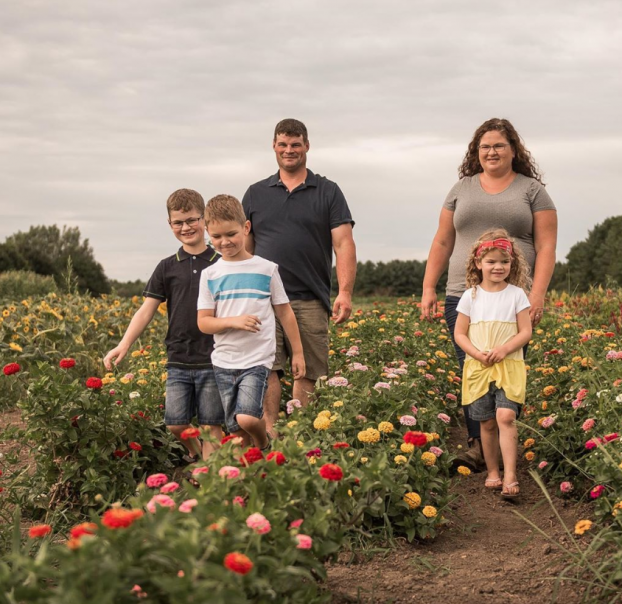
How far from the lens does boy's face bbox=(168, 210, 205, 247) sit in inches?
182

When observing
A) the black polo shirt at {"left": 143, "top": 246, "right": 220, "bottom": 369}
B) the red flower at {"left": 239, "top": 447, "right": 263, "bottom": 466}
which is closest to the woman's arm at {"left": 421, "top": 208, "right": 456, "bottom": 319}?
the black polo shirt at {"left": 143, "top": 246, "right": 220, "bottom": 369}

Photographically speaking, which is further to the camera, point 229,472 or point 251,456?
point 251,456

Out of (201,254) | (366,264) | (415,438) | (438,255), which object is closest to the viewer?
Answer: (415,438)

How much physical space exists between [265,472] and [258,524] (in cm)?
44

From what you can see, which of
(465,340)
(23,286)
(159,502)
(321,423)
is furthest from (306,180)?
(23,286)

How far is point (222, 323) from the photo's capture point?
434 centimetres

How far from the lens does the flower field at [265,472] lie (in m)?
2.07

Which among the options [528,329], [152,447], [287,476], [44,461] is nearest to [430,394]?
[528,329]

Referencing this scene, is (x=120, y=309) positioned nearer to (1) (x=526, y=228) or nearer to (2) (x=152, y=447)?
(2) (x=152, y=447)

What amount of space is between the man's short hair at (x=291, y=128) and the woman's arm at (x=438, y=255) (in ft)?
3.78

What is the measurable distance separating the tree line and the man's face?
19101 mm

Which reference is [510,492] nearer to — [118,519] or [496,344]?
[496,344]

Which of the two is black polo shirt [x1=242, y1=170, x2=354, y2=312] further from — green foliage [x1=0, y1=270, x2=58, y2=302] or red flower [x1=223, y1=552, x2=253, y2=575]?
green foliage [x1=0, y1=270, x2=58, y2=302]

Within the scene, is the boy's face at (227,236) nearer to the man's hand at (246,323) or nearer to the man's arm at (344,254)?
the man's hand at (246,323)
